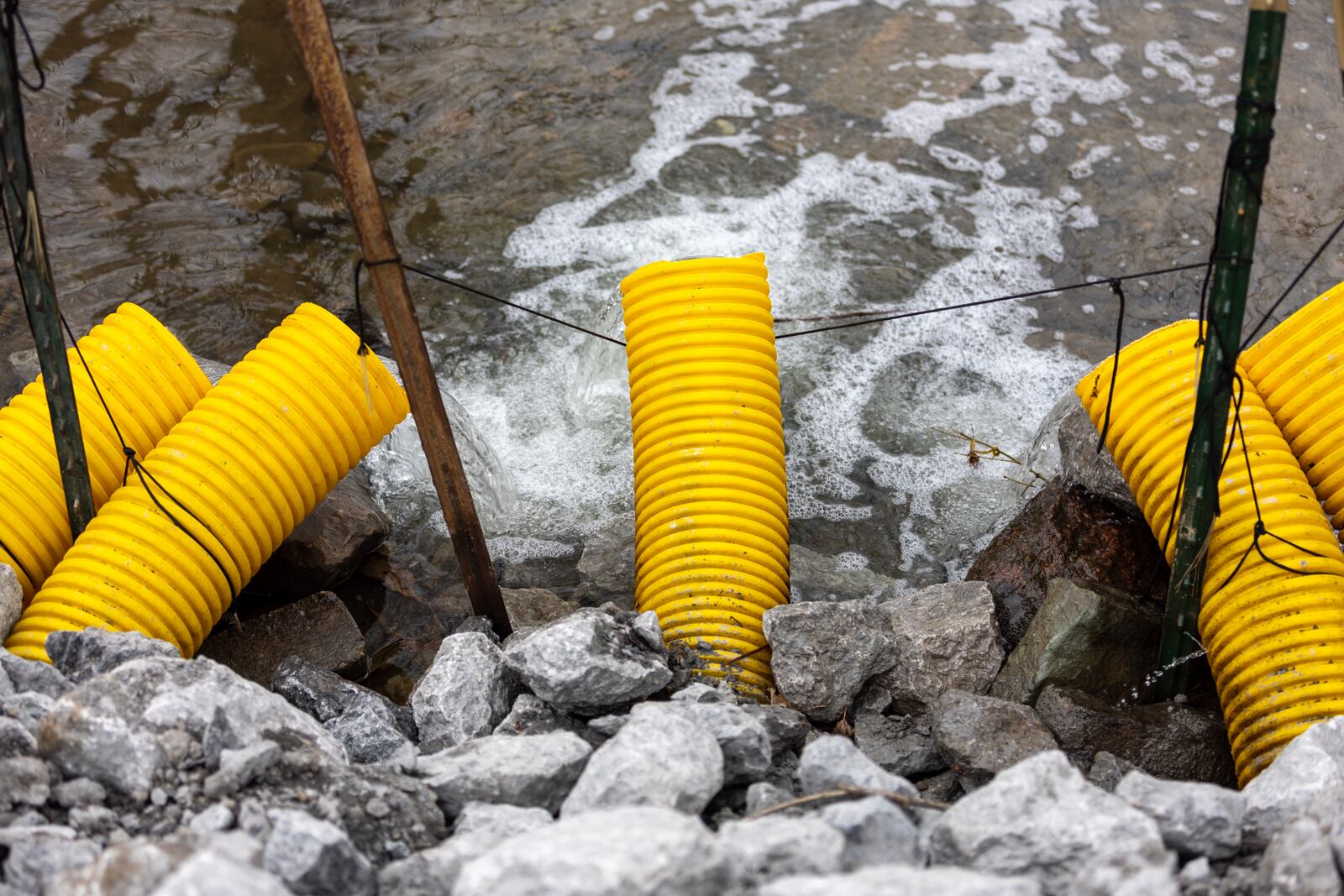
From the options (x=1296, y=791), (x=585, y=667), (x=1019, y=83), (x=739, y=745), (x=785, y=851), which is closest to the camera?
(x=785, y=851)

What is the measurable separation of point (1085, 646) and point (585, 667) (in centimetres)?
156

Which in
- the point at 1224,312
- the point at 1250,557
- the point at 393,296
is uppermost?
the point at 393,296

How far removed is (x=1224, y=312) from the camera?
9.96ft

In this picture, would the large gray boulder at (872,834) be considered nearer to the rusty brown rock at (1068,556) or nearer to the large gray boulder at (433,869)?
the large gray boulder at (433,869)

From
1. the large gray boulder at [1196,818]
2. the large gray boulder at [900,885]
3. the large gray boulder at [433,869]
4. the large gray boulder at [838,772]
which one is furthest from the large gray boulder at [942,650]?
the large gray boulder at [433,869]

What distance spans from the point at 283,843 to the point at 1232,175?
2600 mm

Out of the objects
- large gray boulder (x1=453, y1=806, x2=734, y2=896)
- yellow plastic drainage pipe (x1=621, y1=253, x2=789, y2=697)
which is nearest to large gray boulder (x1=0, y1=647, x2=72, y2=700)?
large gray boulder (x1=453, y1=806, x2=734, y2=896)

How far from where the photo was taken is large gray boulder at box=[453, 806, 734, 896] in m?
2.01

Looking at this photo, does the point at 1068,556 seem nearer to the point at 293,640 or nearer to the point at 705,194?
the point at 293,640

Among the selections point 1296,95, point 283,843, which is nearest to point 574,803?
point 283,843

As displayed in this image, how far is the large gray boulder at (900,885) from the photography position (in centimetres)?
200

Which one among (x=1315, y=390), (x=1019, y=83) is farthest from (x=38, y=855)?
(x=1019, y=83)

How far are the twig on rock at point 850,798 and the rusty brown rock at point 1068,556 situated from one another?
142cm

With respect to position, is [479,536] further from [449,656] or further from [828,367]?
[828,367]
